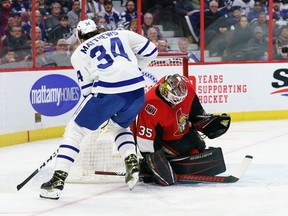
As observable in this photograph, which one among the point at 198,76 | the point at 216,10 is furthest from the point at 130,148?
the point at 216,10

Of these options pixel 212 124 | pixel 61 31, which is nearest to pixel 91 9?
pixel 61 31

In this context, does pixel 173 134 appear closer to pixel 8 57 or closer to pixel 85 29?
pixel 85 29

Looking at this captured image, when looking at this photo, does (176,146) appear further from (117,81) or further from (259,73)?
(259,73)

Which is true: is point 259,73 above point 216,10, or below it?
below

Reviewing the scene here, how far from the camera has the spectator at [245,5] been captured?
32.0ft

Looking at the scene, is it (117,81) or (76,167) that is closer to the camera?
(117,81)

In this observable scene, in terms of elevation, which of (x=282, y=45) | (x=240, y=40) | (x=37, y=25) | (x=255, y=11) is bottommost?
(x=282, y=45)

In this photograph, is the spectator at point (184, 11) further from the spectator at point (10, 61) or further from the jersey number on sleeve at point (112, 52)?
the jersey number on sleeve at point (112, 52)

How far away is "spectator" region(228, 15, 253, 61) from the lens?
31.7 feet

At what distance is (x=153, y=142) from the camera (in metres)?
5.06

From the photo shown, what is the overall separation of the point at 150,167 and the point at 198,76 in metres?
4.31

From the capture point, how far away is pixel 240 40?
31.9 ft

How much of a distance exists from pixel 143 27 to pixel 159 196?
184 inches

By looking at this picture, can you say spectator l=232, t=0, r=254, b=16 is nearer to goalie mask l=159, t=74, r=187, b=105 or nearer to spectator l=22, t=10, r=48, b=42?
spectator l=22, t=10, r=48, b=42
